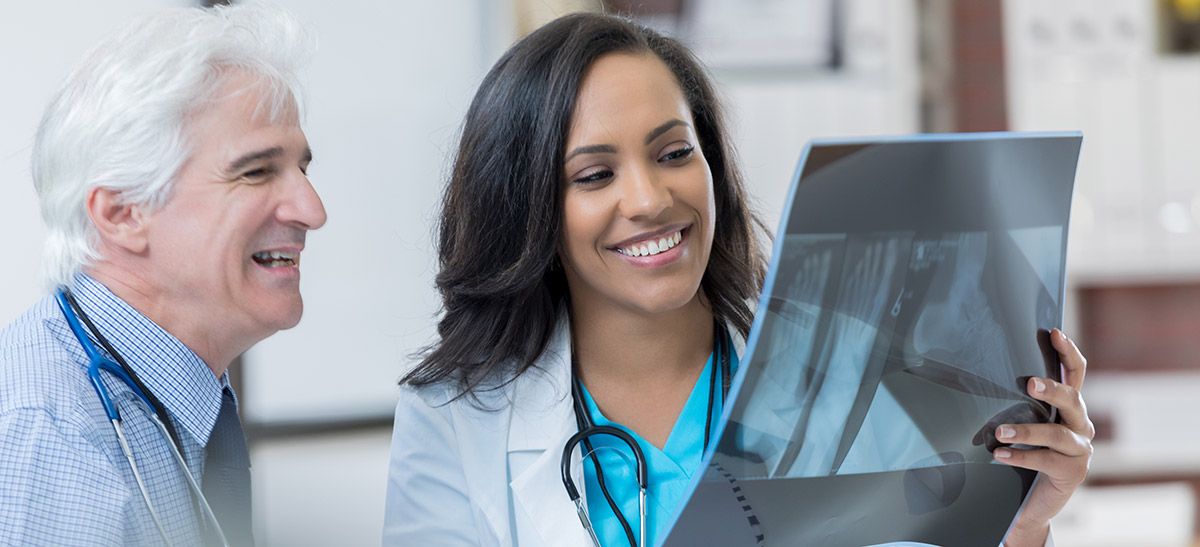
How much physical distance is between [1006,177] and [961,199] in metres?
0.05

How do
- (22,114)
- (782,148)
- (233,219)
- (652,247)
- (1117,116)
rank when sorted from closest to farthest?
(233,219)
(652,247)
(22,114)
(782,148)
(1117,116)

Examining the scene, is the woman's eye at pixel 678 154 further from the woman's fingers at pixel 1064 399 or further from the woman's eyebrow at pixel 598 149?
the woman's fingers at pixel 1064 399

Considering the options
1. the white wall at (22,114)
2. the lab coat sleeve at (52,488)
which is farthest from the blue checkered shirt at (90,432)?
the white wall at (22,114)

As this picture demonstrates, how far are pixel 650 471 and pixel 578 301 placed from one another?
0.75 feet

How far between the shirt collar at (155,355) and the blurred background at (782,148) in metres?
1.54

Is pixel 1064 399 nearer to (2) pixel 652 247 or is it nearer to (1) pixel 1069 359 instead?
(1) pixel 1069 359

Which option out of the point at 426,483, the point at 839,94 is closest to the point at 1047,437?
the point at 426,483

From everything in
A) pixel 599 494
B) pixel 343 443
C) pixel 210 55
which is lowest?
pixel 343 443

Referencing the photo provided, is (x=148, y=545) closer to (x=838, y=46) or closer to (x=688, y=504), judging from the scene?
(x=688, y=504)

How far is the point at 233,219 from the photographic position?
117cm

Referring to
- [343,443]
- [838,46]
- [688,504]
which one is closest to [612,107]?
[688,504]

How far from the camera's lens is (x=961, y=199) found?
3.11 feet

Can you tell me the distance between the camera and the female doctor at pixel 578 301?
1.30 meters

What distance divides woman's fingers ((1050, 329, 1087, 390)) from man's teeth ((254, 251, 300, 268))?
0.73 m
